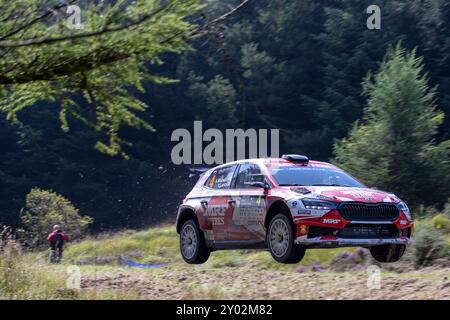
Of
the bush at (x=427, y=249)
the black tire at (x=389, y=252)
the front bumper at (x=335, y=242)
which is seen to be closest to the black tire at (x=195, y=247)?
the front bumper at (x=335, y=242)

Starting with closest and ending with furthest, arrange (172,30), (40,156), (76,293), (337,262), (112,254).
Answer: (172,30) < (76,293) < (337,262) < (112,254) < (40,156)

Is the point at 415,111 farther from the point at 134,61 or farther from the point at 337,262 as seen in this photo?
the point at 134,61

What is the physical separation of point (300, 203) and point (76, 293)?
318cm

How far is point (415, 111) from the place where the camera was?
28.5m

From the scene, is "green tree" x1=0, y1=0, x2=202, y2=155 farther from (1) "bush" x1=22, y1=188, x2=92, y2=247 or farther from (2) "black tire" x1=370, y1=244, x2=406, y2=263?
(1) "bush" x1=22, y1=188, x2=92, y2=247

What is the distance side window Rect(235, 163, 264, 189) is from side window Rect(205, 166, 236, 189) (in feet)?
0.67

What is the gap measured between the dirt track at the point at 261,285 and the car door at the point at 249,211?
65 cm

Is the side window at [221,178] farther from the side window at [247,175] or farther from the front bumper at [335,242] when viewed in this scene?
the front bumper at [335,242]

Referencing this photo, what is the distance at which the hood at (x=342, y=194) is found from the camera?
10852mm

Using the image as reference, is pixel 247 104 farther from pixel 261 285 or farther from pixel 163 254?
pixel 261 285

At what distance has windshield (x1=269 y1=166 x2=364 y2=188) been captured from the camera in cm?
1180

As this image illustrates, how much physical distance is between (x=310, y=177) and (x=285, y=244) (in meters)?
1.63

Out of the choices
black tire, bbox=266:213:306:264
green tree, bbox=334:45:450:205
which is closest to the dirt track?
black tire, bbox=266:213:306:264
